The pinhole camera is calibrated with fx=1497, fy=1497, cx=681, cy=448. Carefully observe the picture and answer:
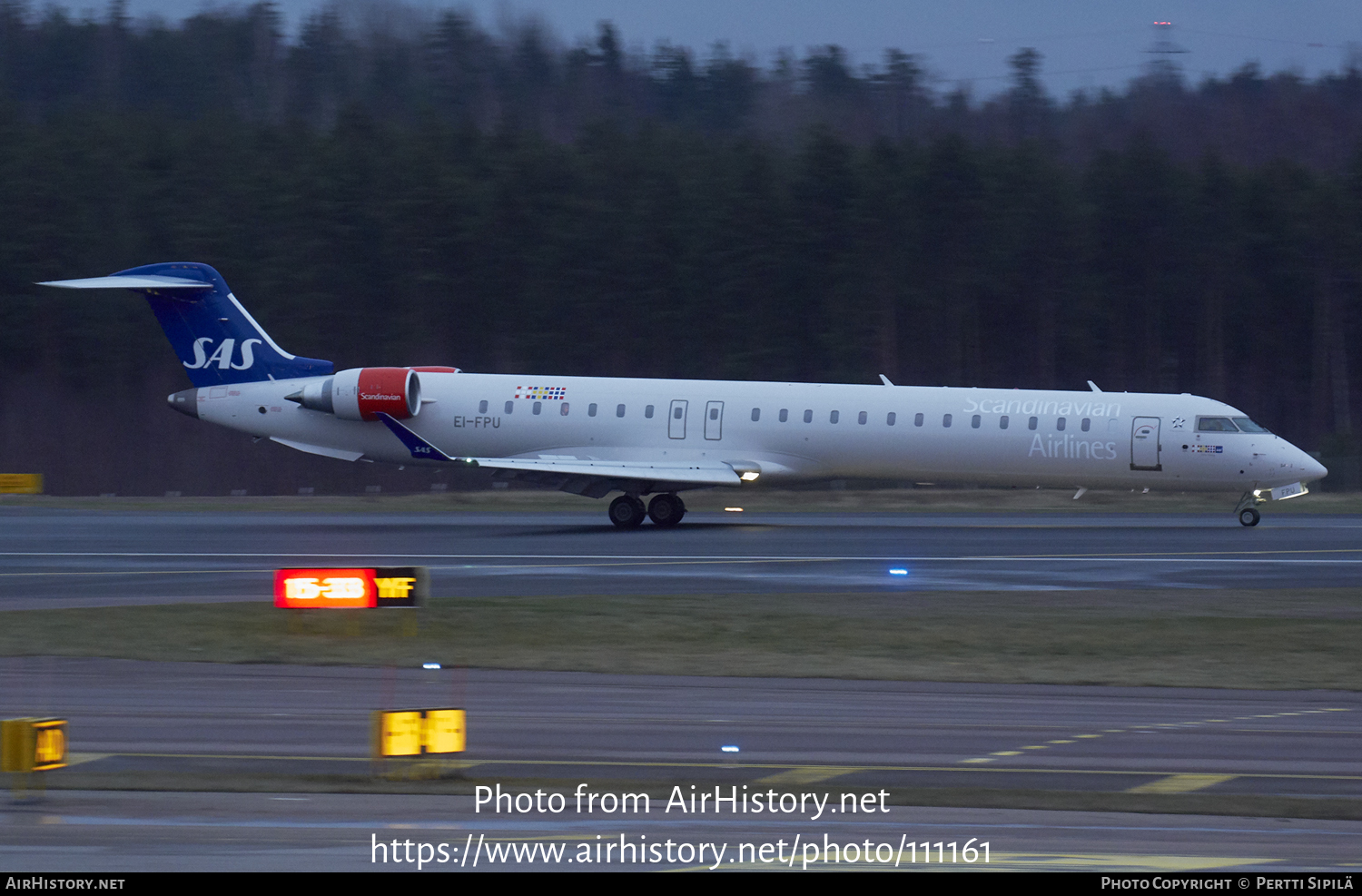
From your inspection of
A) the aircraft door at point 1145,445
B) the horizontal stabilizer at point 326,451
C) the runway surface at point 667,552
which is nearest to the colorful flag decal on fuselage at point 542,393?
the runway surface at point 667,552

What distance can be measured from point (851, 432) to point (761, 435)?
1778 mm

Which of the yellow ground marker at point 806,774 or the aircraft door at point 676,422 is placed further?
the aircraft door at point 676,422

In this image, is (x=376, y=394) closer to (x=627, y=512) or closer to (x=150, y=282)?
(x=627, y=512)

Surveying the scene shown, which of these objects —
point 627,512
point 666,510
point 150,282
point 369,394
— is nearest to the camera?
point 627,512

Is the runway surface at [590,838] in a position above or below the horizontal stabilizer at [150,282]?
below

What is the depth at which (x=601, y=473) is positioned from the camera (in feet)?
93.8

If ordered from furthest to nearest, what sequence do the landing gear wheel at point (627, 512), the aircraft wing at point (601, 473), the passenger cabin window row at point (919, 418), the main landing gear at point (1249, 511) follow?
the main landing gear at point (1249, 511), the landing gear wheel at point (627, 512), the passenger cabin window row at point (919, 418), the aircraft wing at point (601, 473)

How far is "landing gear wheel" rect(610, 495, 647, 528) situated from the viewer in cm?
2953

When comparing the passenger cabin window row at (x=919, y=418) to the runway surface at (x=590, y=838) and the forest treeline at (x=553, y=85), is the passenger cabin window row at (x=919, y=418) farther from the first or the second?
the forest treeline at (x=553, y=85)

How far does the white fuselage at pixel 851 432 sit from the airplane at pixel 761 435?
0.03 metres

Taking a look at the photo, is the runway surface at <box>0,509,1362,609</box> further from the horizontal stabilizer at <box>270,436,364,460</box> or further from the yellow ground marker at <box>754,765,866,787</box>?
the yellow ground marker at <box>754,765,866,787</box>

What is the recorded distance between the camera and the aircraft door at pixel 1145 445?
1136 inches

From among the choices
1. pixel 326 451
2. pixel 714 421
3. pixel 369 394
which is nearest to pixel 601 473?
pixel 714 421

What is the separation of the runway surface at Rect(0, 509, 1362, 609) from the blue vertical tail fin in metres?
3.23
